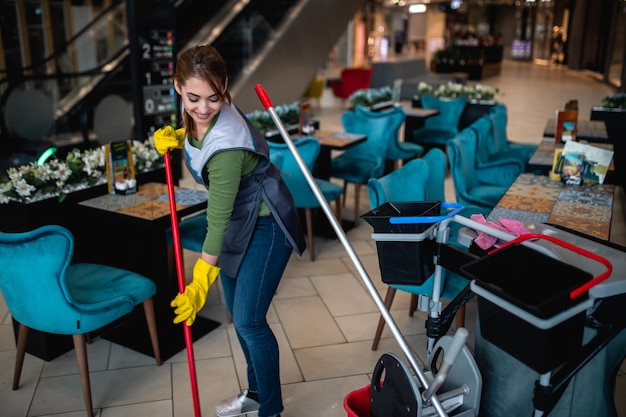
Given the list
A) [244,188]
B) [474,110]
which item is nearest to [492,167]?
[474,110]

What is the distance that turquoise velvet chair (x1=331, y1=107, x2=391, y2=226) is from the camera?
517cm

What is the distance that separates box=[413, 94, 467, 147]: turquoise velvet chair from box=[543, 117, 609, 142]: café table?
55.4 inches

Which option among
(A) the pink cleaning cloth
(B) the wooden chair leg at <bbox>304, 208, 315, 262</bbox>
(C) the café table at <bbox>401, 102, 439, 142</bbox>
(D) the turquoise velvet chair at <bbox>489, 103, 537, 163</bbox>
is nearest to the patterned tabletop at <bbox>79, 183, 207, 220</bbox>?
(B) the wooden chair leg at <bbox>304, 208, 315, 262</bbox>

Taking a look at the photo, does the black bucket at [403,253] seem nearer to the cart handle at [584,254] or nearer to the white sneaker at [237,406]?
the cart handle at [584,254]

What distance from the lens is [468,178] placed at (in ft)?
14.3

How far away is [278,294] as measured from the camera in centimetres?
387

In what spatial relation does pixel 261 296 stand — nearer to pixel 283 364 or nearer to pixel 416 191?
pixel 283 364

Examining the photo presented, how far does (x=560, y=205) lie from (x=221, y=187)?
6.46ft

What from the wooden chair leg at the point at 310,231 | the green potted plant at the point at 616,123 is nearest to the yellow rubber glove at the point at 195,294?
the wooden chair leg at the point at 310,231

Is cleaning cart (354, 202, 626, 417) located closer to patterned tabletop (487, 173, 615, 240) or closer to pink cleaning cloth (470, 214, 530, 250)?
pink cleaning cloth (470, 214, 530, 250)

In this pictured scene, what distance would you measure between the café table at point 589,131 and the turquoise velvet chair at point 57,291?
13.1ft

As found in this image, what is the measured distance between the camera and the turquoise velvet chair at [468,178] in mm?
4035

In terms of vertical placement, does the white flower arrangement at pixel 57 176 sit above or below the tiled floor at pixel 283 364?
above

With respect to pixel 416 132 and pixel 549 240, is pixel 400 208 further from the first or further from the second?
pixel 416 132
